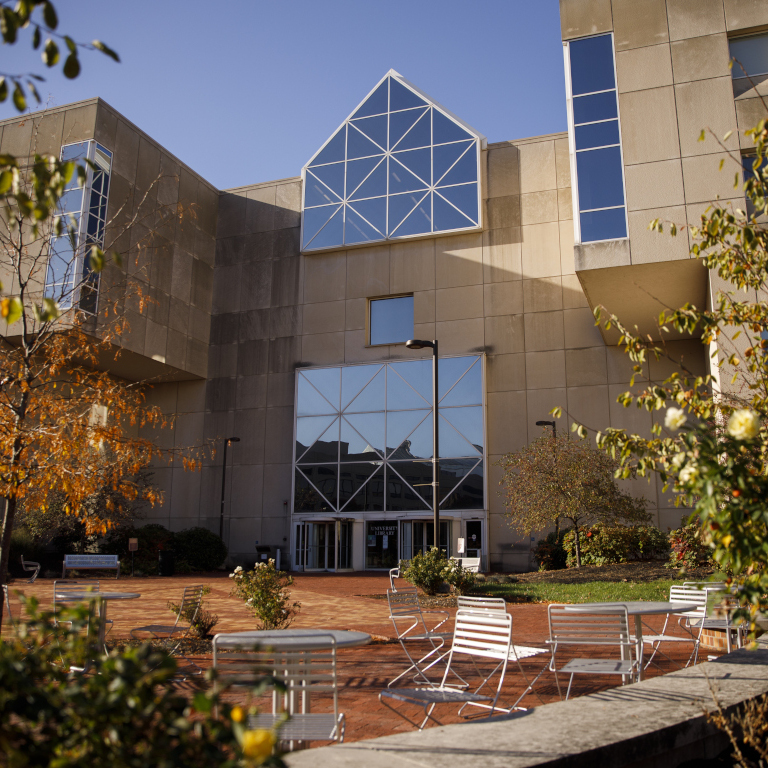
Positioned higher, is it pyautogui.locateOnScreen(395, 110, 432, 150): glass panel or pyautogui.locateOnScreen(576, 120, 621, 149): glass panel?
pyautogui.locateOnScreen(395, 110, 432, 150): glass panel

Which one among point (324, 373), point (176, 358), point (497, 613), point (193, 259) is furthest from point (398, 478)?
point (497, 613)

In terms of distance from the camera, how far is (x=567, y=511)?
21.7m

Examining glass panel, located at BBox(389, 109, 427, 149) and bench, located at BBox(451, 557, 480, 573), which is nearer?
bench, located at BBox(451, 557, 480, 573)

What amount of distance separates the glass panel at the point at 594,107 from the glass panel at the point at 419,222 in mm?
10388

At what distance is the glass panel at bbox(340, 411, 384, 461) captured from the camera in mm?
30141

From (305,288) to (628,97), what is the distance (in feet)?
55.4

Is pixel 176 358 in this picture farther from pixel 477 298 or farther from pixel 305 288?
pixel 477 298

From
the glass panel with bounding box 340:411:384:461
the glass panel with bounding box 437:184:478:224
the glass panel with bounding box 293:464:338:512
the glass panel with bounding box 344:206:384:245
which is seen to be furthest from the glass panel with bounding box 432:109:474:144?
the glass panel with bounding box 293:464:338:512

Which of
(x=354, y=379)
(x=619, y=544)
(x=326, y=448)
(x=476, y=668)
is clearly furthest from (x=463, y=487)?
(x=476, y=668)

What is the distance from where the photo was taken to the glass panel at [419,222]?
101 ft

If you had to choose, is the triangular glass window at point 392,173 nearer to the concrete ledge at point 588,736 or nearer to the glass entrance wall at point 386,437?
the glass entrance wall at point 386,437

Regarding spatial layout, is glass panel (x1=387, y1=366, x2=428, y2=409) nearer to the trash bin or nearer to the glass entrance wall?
the glass entrance wall

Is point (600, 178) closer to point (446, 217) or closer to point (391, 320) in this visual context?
point (446, 217)

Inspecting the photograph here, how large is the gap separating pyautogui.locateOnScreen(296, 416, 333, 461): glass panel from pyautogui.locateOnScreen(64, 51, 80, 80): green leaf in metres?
28.7
